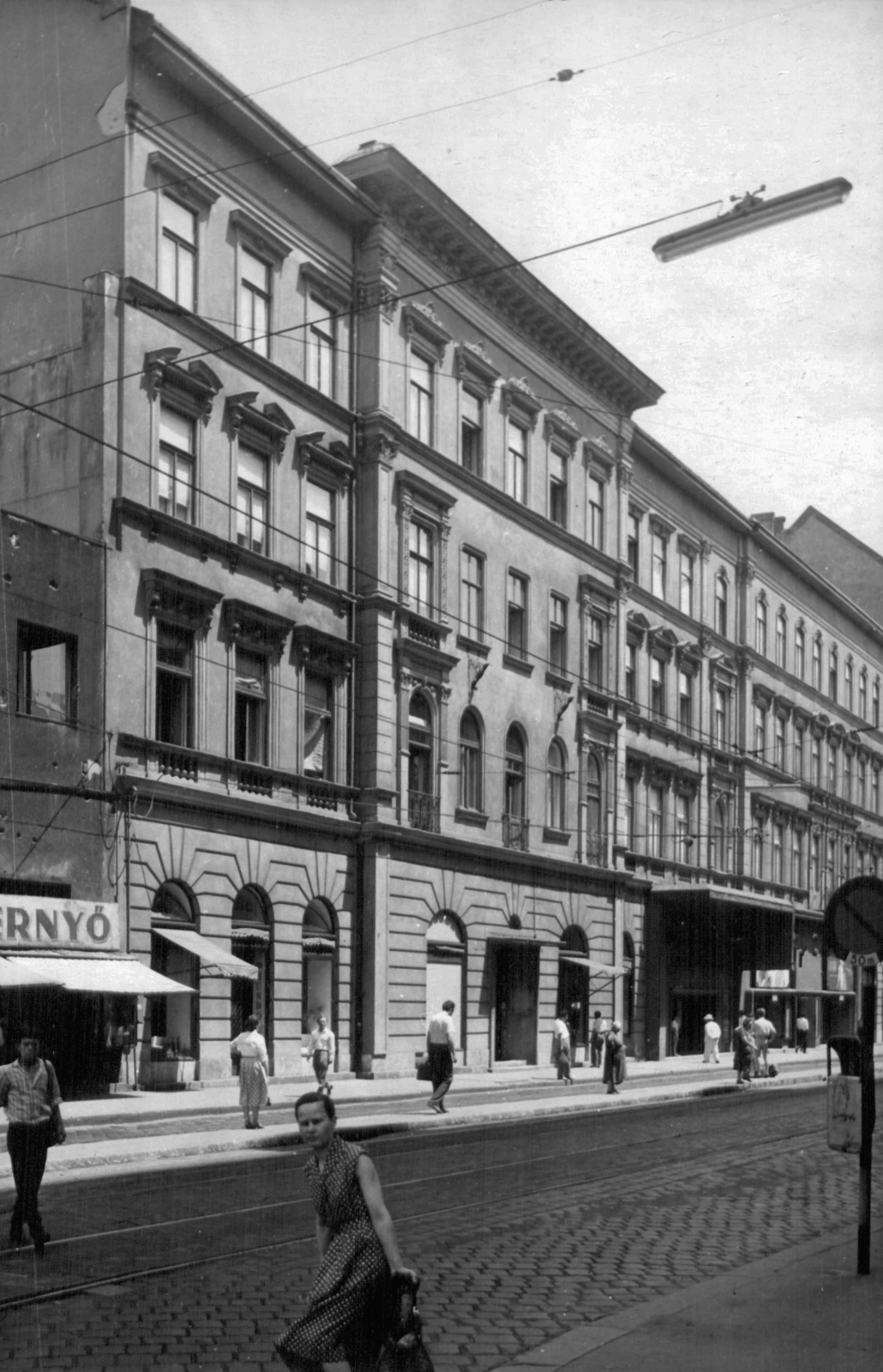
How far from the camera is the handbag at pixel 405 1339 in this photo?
5922 mm

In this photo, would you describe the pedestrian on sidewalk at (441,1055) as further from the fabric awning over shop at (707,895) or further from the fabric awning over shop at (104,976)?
the fabric awning over shop at (707,895)

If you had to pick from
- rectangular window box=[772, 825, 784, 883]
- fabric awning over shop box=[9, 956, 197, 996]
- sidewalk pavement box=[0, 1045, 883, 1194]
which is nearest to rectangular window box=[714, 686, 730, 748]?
rectangular window box=[772, 825, 784, 883]

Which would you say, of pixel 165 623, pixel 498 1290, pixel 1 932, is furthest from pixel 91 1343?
pixel 165 623

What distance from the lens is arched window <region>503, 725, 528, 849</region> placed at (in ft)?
132

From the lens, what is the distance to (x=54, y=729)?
85.2 ft

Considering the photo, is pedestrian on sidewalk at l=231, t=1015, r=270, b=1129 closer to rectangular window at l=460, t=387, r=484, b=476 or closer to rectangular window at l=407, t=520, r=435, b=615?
rectangular window at l=407, t=520, r=435, b=615

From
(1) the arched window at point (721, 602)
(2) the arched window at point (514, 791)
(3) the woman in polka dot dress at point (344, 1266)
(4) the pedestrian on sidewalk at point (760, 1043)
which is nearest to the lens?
(3) the woman in polka dot dress at point (344, 1266)

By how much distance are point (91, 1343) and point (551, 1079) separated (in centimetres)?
2759

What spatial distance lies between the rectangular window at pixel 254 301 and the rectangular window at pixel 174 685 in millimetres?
5570

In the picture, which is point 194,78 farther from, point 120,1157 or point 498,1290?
point 498,1290

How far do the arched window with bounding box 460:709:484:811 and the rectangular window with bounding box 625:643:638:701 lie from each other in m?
9.22

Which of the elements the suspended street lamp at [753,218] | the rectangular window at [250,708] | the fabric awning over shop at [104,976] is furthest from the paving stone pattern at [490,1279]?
the rectangular window at [250,708]

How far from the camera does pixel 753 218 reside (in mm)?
11930

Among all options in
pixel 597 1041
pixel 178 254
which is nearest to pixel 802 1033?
pixel 597 1041
